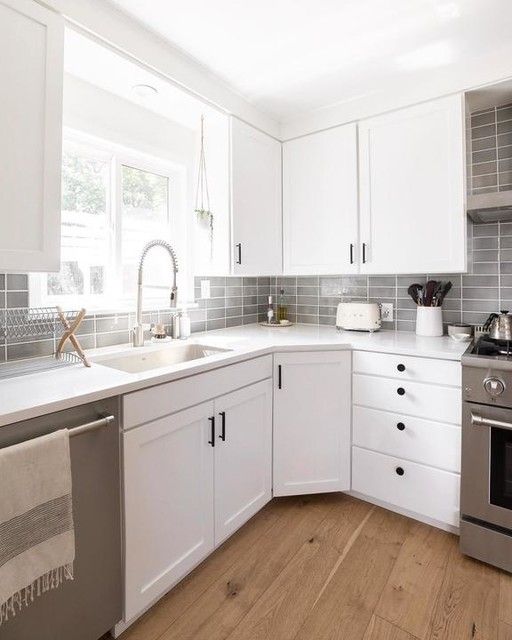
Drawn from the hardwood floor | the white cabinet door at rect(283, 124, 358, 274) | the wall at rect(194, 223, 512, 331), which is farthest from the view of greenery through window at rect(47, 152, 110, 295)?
the hardwood floor

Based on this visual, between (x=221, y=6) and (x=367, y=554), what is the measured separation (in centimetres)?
236

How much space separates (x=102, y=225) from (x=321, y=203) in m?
1.29

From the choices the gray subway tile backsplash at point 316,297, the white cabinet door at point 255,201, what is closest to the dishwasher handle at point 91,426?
the gray subway tile backsplash at point 316,297

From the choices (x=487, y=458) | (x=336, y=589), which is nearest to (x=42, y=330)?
(x=336, y=589)

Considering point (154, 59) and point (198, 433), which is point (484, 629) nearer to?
point (198, 433)

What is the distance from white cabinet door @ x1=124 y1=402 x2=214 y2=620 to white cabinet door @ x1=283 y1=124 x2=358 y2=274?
1263mm

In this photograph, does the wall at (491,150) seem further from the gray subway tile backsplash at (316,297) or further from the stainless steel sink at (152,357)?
the stainless steel sink at (152,357)

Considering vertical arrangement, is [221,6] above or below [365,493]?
above

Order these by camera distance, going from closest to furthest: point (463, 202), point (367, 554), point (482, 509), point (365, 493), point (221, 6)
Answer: point (221, 6) → point (482, 509) → point (367, 554) → point (463, 202) → point (365, 493)

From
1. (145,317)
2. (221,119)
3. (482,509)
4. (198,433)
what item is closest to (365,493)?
(482,509)

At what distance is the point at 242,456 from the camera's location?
1763mm

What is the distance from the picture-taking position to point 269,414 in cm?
195

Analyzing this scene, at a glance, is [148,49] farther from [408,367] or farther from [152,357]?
[408,367]

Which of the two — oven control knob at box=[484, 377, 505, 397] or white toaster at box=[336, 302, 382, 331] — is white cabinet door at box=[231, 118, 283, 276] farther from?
oven control knob at box=[484, 377, 505, 397]
